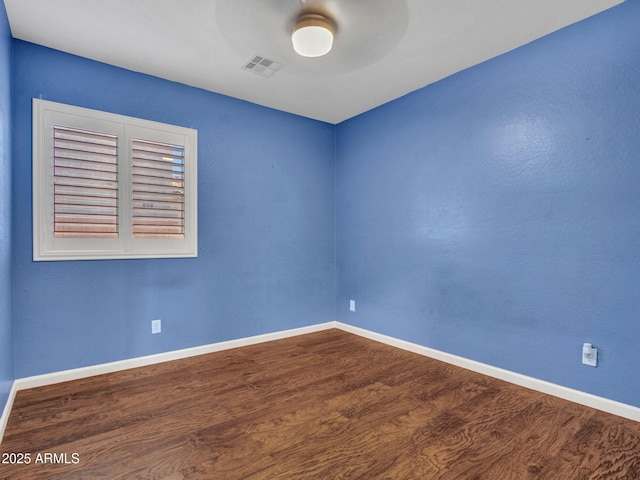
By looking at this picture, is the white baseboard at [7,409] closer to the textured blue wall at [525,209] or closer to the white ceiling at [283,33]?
the white ceiling at [283,33]

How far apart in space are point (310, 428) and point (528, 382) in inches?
68.9

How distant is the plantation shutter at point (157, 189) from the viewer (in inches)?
116

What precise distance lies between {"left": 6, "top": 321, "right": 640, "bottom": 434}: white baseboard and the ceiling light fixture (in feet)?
9.13

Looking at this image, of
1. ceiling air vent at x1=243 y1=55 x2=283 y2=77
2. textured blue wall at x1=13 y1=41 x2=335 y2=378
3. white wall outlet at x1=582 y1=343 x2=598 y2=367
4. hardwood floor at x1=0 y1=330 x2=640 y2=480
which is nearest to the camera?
hardwood floor at x1=0 y1=330 x2=640 y2=480

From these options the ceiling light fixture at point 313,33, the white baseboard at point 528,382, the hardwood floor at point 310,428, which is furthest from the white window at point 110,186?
the white baseboard at point 528,382

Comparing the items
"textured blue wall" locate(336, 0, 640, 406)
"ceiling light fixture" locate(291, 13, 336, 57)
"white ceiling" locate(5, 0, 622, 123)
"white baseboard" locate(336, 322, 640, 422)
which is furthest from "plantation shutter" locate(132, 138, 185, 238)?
"white baseboard" locate(336, 322, 640, 422)

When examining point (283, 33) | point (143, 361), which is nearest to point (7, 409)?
point (143, 361)

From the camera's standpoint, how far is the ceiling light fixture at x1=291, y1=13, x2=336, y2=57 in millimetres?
1986

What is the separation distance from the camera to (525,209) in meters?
2.58

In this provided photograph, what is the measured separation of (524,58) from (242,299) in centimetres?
335

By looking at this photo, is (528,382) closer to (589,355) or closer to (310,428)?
(589,355)

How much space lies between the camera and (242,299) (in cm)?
361

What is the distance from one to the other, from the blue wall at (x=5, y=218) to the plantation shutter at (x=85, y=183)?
316 mm

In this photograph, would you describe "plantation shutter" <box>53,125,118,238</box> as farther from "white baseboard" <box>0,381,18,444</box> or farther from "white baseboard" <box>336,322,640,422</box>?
"white baseboard" <box>336,322,640,422</box>
